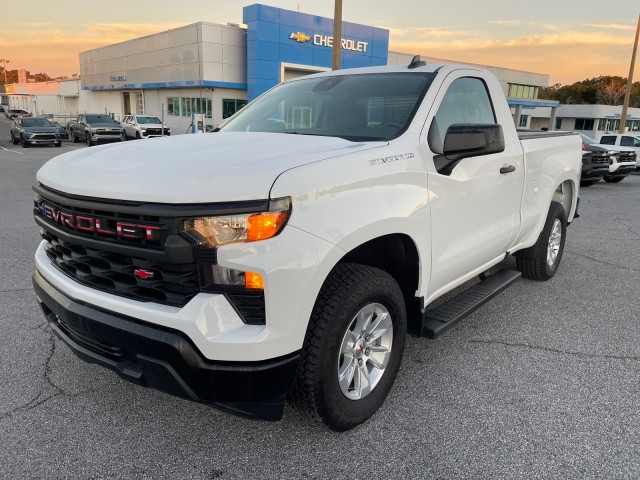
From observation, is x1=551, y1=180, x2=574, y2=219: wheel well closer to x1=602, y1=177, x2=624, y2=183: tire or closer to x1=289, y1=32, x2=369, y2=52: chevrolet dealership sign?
x1=602, y1=177, x2=624, y2=183: tire

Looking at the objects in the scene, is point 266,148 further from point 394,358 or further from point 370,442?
point 370,442

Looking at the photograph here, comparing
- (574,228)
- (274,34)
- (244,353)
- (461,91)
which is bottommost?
(574,228)

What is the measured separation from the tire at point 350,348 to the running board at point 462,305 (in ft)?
1.02

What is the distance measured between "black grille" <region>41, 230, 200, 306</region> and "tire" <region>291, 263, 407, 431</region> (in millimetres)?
621

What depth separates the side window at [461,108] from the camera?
3.19 meters

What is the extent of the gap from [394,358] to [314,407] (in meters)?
0.67

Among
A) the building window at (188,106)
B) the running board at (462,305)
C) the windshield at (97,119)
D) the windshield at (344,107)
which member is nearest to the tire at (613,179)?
the running board at (462,305)

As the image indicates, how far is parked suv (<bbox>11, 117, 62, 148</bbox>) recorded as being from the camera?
2559cm

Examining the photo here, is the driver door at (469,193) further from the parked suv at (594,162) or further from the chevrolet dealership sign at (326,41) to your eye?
the chevrolet dealership sign at (326,41)

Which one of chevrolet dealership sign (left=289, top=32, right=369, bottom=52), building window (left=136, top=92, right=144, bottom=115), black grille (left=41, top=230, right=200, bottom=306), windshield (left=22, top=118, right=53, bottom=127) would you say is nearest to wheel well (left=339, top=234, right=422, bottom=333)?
black grille (left=41, top=230, right=200, bottom=306)

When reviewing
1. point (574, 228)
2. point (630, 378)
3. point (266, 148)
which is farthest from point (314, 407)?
point (574, 228)

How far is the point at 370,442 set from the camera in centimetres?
272

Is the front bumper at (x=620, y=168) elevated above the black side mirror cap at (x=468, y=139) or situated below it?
below

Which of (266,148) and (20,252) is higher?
(266,148)
